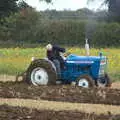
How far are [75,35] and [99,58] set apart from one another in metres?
35.4

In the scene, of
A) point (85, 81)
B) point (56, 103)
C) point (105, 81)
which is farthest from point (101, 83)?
point (56, 103)

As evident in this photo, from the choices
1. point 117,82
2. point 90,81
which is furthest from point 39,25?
point 90,81

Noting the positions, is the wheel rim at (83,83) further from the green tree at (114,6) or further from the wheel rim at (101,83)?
→ the green tree at (114,6)

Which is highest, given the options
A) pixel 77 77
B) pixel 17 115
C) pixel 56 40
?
pixel 56 40

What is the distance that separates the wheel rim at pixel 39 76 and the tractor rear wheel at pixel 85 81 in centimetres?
113

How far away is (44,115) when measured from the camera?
1060cm

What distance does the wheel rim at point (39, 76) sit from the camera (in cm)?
Answer: 1728

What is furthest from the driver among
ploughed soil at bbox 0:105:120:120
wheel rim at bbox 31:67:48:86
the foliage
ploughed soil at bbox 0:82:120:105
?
ploughed soil at bbox 0:105:120:120

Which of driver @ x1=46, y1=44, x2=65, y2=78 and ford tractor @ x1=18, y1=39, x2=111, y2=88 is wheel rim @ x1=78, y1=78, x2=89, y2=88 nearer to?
ford tractor @ x1=18, y1=39, x2=111, y2=88

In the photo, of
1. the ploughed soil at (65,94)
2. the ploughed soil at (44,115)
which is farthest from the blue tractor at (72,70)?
the ploughed soil at (44,115)

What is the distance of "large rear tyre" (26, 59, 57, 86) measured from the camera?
671 inches

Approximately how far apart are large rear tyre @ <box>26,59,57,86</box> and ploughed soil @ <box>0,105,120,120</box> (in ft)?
18.7

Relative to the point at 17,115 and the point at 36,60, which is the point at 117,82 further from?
the point at 17,115

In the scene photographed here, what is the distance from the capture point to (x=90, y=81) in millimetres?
16688
